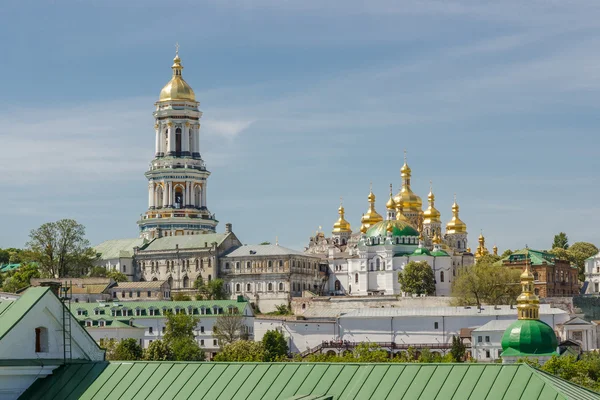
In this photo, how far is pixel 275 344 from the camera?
92750mm

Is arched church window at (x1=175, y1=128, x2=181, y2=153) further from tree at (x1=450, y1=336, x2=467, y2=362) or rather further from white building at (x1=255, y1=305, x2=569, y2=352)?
tree at (x1=450, y1=336, x2=467, y2=362)

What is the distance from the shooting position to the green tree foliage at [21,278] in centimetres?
11400

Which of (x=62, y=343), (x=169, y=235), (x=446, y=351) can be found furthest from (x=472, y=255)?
(x=62, y=343)

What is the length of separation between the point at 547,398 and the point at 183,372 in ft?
20.2

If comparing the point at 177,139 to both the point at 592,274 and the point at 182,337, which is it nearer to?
the point at 592,274

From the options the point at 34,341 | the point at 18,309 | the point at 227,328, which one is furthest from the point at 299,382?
the point at 227,328

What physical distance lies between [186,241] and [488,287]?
35.1 m

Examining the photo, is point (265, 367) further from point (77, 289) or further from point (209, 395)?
point (77, 289)

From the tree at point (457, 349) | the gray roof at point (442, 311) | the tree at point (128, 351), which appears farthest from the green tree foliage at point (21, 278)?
the tree at point (457, 349)

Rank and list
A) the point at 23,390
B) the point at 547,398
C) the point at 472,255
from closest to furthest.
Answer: the point at 547,398 < the point at 23,390 < the point at 472,255

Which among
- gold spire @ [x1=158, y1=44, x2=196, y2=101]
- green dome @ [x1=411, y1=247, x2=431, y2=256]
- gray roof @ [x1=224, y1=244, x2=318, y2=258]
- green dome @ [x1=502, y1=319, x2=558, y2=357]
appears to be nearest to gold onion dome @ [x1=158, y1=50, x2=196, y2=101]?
gold spire @ [x1=158, y1=44, x2=196, y2=101]

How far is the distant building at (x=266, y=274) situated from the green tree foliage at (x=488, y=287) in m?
18.8

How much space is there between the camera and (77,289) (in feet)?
378

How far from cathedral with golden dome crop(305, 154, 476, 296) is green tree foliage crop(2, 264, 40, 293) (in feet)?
102
